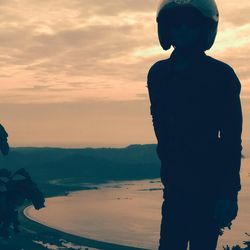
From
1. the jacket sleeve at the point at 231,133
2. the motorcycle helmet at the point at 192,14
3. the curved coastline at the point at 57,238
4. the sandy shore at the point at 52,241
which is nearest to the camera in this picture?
the jacket sleeve at the point at 231,133

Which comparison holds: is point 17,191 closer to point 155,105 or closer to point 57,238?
point 155,105

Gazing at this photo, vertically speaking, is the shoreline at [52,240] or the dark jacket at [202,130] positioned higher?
the dark jacket at [202,130]

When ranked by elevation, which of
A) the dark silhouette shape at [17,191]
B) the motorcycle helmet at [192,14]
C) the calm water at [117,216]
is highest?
the motorcycle helmet at [192,14]

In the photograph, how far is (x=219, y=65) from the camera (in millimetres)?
4684

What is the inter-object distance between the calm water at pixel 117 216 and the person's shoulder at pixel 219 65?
67.0m

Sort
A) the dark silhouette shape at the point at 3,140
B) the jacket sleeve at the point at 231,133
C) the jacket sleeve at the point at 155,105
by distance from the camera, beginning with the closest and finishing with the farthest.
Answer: the jacket sleeve at the point at 231,133 < the jacket sleeve at the point at 155,105 < the dark silhouette shape at the point at 3,140

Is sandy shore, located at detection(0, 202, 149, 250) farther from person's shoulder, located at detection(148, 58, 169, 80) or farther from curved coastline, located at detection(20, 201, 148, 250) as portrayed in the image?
person's shoulder, located at detection(148, 58, 169, 80)

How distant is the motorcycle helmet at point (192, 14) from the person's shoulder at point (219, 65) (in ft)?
0.45

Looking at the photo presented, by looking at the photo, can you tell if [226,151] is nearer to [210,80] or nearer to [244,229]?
[210,80]

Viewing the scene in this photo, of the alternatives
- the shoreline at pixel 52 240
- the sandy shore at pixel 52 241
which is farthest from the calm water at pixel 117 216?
the sandy shore at pixel 52 241

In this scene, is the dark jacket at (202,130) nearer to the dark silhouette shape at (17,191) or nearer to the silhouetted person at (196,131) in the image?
the silhouetted person at (196,131)

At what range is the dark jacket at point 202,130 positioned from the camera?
4.55m

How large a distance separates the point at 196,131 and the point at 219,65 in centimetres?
70

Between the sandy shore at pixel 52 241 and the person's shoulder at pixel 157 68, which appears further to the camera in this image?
the sandy shore at pixel 52 241
